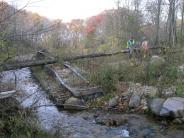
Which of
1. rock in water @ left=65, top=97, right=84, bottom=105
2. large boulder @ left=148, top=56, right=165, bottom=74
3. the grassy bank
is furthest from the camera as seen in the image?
large boulder @ left=148, top=56, right=165, bottom=74

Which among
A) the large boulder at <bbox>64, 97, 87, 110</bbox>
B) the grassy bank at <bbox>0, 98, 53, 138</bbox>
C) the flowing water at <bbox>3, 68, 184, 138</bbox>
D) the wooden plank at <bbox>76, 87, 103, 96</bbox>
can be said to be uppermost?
the grassy bank at <bbox>0, 98, 53, 138</bbox>

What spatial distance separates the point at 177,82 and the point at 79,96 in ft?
14.9

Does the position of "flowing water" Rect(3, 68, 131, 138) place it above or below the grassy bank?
below

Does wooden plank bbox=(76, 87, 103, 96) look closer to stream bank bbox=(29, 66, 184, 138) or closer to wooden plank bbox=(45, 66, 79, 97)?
wooden plank bbox=(45, 66, 79, 97)

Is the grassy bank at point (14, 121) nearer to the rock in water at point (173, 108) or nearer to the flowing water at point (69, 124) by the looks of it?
the flowing water at point (69, 124)

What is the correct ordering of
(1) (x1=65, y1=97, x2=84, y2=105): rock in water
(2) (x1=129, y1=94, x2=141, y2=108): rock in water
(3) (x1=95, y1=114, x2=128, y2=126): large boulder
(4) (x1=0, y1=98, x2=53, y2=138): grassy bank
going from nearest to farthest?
(4) (x1=0, y1=98, x2=53, y2=138): grassy bank < (3) (x1=95, y1=114, x2=128, y2=126): large boulder < (2) (x1=129, y1=94, x2=141, y2=108): rock in water < (1) (x1=65, y1=97, x2=84, y2=105): rock in water

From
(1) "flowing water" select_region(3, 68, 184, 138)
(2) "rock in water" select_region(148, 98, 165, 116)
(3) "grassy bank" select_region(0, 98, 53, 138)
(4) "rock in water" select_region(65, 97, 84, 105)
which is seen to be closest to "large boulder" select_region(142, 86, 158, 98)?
(2) "rock in water" select_region(148, 98, 165, 116)

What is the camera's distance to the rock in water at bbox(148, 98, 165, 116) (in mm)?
12226

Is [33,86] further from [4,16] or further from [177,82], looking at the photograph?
[4,16]

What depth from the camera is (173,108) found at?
38.1ft

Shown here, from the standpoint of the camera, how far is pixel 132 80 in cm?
1611

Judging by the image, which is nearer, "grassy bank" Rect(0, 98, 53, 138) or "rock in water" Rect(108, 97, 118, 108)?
"grassy bank" Rect(0, 98, 53, 138)

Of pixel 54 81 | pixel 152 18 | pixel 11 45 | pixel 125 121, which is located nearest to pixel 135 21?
pixel 152 18

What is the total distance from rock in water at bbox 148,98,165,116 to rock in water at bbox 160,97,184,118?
0.29 meters
